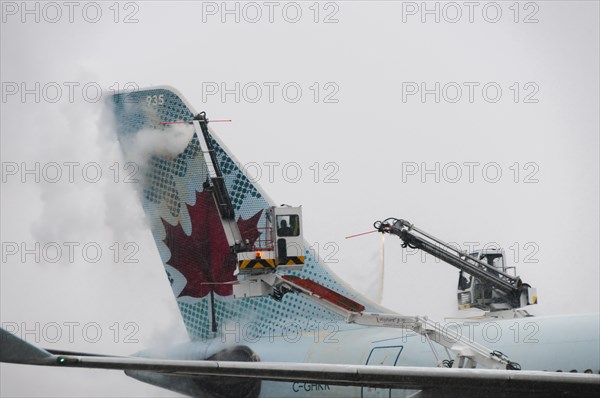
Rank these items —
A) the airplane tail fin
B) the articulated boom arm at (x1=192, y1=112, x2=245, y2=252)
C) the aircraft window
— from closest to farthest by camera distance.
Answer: the aircraft window → the articulated boom arm at (x1=192, y1=112, x2=245, y2=252) → the airplane tail fin

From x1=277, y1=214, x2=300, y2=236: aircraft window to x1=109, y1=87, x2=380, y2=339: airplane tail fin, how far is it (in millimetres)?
1843

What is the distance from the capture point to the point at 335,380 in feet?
37.4

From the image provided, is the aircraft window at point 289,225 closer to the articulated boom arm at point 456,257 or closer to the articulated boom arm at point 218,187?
the articulated boom arm at point 218,187

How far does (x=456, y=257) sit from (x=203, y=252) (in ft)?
15.9

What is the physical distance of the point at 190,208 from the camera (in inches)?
774

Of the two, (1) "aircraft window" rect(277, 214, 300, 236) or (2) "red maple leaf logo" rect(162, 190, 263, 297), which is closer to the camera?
(1) "aircraft window" rect(277, 214, 300, 236)

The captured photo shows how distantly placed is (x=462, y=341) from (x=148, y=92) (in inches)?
351

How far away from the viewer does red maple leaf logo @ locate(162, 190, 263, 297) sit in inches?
762

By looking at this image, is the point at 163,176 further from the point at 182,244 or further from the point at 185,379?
the point at 185,379

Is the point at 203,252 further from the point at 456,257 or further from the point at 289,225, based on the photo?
the point at 456,257

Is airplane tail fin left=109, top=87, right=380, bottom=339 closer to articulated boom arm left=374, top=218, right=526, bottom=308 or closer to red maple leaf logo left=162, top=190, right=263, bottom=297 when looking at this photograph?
red maple leaf logo left=162, top=190, right=263, bottom=297

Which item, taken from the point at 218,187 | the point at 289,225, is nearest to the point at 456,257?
the point at 289,225

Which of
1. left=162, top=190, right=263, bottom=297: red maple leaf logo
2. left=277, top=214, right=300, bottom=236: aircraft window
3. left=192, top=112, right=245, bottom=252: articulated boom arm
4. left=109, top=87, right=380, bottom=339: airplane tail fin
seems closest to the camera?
left=277, top=214, right=300, bottom=236: aircraft window

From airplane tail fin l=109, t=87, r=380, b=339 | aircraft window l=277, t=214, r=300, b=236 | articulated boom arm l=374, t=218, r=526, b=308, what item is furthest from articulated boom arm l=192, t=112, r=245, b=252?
articulated boom arm l=374, t=218, r=526, b=308
